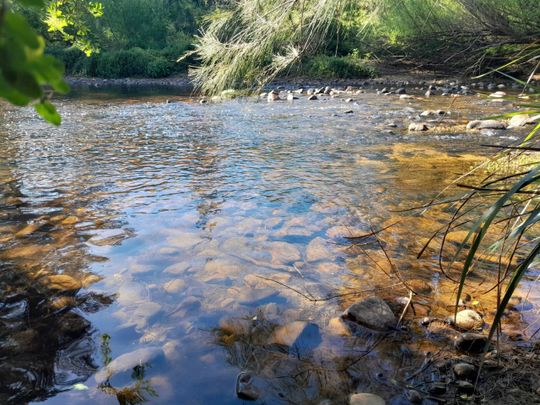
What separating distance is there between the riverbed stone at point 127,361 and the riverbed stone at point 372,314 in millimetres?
1275

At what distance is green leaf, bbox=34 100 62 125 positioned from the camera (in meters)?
0.52

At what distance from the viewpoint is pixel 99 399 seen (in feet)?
8.11

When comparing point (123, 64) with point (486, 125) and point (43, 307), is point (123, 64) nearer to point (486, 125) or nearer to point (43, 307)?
point (486, 125)

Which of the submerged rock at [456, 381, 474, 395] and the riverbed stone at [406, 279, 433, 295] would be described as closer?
the submerged rock at [456, 381, 474, 395]

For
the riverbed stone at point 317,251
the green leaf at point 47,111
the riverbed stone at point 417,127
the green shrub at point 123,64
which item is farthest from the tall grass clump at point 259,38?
the green shrub at point 123,64

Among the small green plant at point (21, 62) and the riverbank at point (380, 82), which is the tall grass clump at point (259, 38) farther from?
the riverbank at point (380, 82)

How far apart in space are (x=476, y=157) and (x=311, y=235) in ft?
14.9

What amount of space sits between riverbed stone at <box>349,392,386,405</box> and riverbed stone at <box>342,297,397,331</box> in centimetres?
69

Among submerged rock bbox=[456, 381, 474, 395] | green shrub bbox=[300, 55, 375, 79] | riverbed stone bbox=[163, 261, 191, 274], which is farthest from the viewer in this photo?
green shrub bbox=[300, 55, 375, 79]

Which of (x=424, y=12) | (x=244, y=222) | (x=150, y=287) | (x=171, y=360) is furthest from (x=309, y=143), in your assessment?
(x=171, y=360)

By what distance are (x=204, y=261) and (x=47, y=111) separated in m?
3.69

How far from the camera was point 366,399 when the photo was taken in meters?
2.35

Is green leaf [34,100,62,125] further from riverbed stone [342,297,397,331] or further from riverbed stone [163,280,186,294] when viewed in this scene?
riverbed stone [163,280,186,294]

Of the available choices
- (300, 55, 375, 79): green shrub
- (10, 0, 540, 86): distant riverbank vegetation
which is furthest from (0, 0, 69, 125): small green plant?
(300, 55, 375, 79): green shrub
